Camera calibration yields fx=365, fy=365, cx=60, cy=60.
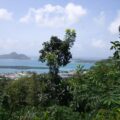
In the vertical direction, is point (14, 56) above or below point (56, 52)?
above

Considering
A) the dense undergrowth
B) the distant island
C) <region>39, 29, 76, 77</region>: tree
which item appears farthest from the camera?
the distant island

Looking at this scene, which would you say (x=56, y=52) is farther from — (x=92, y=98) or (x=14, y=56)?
(x=14, y=56)

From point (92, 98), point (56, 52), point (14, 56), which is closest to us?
point (92, 98)

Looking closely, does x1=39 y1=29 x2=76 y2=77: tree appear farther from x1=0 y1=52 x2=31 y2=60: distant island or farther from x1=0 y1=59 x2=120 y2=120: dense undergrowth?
x1=0 y1=52 x2=31 y2=60: distant island

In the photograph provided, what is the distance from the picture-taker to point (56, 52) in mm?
19922

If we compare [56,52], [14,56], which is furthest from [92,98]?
[14,56]

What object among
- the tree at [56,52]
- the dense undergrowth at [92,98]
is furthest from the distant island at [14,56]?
the dense undergrowth at [92,98]

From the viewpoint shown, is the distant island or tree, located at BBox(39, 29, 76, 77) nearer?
tree, located at BBox(39, 29, 76, 77)

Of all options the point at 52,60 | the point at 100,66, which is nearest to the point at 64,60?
the point at 52,60

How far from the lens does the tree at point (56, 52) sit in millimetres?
19623

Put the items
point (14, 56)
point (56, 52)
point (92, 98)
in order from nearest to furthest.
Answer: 1. point (92, 98)
2. point (56, 52)
3. point (14, 56)

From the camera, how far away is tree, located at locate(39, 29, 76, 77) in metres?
19.6

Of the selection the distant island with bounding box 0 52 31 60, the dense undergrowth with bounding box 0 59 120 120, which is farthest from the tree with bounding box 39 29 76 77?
the distant island with bounding box 0 52 31 60

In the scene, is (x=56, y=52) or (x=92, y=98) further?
(x=56, y=52)
